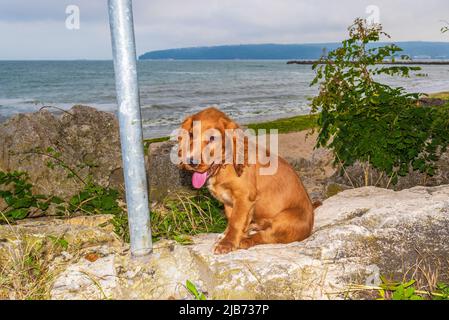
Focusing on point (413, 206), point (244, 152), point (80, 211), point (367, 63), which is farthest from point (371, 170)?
point (80, 211)

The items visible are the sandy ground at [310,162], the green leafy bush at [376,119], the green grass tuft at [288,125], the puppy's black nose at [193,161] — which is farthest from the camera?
the green grass tuft at [288,125]

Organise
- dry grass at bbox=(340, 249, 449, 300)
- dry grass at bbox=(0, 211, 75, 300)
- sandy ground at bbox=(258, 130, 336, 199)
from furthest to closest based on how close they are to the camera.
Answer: sandy ground at bbox=(258, 130, 336, 199)
dry grass at bbox=(0, 211, 75, 300)
dry grass at bbox=(340, 249, 449, 300)

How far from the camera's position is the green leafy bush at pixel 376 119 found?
224 inches

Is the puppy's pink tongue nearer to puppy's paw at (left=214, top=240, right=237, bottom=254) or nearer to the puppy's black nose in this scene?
the puppy's black nose

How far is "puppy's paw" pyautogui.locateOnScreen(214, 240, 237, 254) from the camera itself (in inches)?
138

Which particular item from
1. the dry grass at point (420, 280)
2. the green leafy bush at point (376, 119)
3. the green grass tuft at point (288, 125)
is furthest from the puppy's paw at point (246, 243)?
A: the green grass tuft at point (288, 125)

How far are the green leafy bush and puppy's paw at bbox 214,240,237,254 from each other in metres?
2.82

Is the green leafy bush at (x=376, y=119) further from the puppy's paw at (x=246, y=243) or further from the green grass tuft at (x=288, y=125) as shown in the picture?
the green grass tuft at (x=288, y=125)

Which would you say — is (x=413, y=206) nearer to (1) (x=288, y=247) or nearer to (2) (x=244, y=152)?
(1) (x=288, y=247)

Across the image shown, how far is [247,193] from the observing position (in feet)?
12.4

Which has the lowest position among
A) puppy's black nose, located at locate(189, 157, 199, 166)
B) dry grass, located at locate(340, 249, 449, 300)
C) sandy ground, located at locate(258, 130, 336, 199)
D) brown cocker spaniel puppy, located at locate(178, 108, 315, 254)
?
sandy ground, located at locate(258, 130, 336, 199)

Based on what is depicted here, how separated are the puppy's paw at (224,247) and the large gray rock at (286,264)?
0.09 m

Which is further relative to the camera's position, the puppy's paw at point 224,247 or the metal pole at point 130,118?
the puppy's paw at point 224,247

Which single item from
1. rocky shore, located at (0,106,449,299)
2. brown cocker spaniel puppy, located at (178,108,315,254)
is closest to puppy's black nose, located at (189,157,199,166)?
brown cocker spaniel puppy, located at (178,108,315,254)
